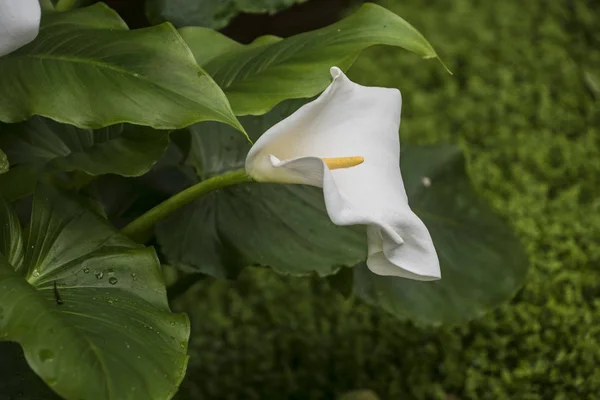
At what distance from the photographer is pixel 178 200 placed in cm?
96

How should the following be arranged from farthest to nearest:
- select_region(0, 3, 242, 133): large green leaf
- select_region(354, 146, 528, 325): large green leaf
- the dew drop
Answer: select_region(354, 146, 528, 325): large green leaf → select_region(0, 3, 242, 133): large green leaf → the dew drop

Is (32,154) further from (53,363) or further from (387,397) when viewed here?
(387,397)

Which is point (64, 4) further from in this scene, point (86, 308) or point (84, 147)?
point (86, 308)

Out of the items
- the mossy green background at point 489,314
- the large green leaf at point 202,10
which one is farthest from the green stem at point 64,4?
the mossy green background at point 489,314

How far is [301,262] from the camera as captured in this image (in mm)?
1065

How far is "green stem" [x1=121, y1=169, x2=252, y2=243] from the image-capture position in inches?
35.2

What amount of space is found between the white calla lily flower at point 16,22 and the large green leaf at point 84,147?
0.23 meters

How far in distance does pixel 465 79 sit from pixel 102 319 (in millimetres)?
1579

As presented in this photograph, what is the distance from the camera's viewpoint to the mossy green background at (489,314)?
1.43 m

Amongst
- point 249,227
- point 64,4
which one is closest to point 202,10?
point 64,4

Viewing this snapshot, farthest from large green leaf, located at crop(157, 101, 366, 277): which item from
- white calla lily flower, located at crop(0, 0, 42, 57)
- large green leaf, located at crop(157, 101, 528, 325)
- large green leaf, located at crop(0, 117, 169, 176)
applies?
white calla lily flower, located at crop(0, 0, 42, 57)

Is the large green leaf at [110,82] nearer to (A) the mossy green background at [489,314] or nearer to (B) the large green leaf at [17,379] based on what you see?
(B) the large green leaf at [17,379]

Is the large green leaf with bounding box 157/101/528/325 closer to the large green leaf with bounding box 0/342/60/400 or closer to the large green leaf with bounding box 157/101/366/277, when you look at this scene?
the large green leaf with bounding box 157/101/366/277

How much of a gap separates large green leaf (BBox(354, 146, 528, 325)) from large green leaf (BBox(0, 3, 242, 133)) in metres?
0.48
